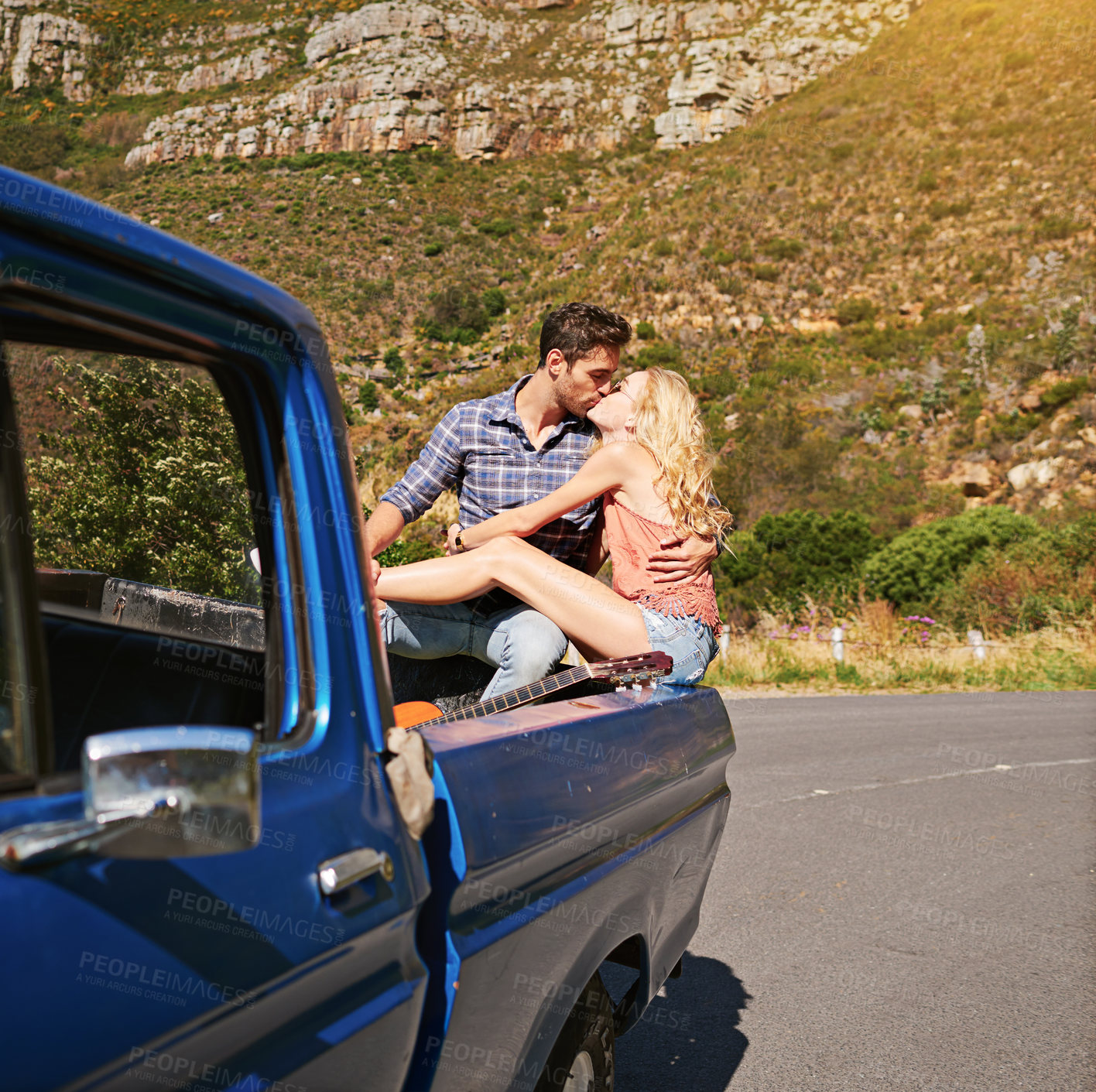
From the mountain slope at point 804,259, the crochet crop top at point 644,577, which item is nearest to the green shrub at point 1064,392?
the mountain slope at point 804,259

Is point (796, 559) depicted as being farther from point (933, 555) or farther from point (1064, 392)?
point (1064, 392)

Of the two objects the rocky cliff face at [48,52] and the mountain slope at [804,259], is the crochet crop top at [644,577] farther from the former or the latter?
Answer: the rocky cliff face at [48,52]

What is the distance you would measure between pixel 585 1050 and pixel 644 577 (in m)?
1.96

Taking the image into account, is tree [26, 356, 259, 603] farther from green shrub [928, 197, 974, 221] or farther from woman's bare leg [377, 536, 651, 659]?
green shrub [928, 197, 974, 221]

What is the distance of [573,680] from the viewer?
2.81 metres

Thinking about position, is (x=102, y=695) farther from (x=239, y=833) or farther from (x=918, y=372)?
(x=918, y=372)

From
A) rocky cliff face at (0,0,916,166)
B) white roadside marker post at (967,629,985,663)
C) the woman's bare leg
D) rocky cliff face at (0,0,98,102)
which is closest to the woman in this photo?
the woman's bare leg

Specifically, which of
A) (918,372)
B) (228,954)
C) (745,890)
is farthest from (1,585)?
(918,372)

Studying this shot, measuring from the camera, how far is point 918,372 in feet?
115

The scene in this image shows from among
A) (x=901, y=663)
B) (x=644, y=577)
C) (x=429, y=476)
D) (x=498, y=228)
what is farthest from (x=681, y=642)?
(x=498, y=228)

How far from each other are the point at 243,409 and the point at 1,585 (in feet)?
1.58

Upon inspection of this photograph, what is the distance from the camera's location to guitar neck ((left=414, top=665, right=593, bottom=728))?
2613 millimetres

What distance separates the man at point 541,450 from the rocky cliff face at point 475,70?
6076 centimetres

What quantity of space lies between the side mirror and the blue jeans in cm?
221
